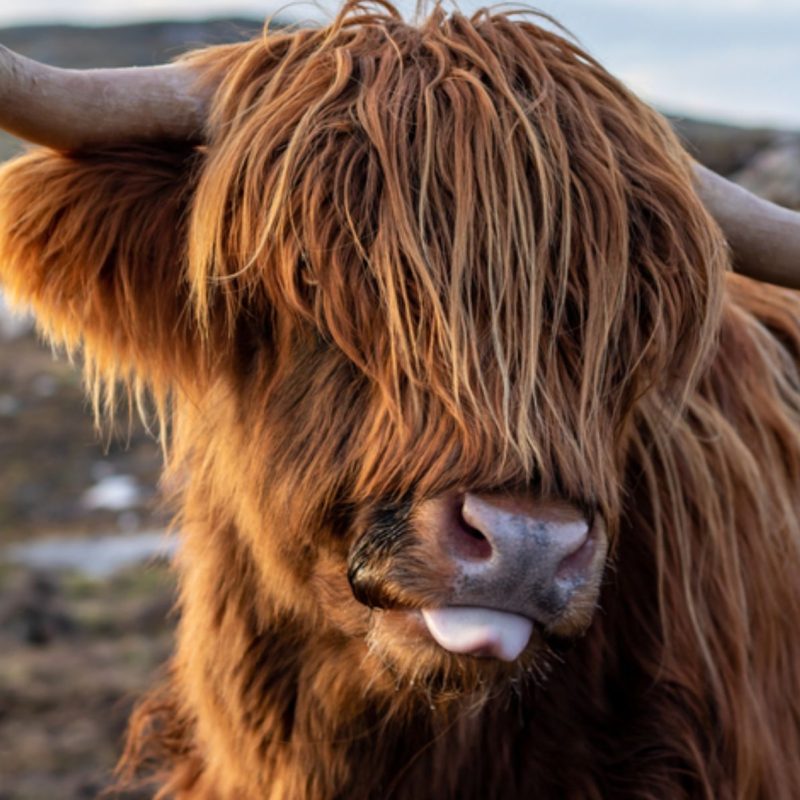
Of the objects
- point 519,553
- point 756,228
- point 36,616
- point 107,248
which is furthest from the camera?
point 36,616

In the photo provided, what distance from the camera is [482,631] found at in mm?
1995

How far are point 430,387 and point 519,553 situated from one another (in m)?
0.31

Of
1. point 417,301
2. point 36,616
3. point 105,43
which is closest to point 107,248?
point 417,301

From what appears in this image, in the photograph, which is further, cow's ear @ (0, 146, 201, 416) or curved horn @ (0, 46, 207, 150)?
cow's ear @ (0, 146, 201, 416)

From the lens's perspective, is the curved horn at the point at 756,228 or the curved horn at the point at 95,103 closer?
Result: the curved horn at the point at 95,103

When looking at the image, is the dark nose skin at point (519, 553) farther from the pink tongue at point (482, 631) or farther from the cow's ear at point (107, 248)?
the cow's ear at point (107, 248)

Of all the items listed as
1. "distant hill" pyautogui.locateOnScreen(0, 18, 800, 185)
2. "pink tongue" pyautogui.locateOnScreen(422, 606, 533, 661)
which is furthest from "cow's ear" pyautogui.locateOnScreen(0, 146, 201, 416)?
"distant hill" pyautogui.locateOnScreen(0, 18, 800, 185)

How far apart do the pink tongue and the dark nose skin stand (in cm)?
1

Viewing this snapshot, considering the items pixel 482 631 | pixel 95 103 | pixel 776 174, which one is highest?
pixel 95 103

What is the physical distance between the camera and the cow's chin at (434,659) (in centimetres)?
210

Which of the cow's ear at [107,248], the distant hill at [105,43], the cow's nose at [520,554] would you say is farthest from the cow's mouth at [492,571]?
the distant hill at [105,43]

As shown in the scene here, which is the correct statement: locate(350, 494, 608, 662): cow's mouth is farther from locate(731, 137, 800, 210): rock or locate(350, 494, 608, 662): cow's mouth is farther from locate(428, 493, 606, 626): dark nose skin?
locate(731, 137, 800, 210): rock

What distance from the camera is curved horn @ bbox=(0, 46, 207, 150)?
2242mm

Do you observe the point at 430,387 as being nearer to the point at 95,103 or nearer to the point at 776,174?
the point at 95,103
